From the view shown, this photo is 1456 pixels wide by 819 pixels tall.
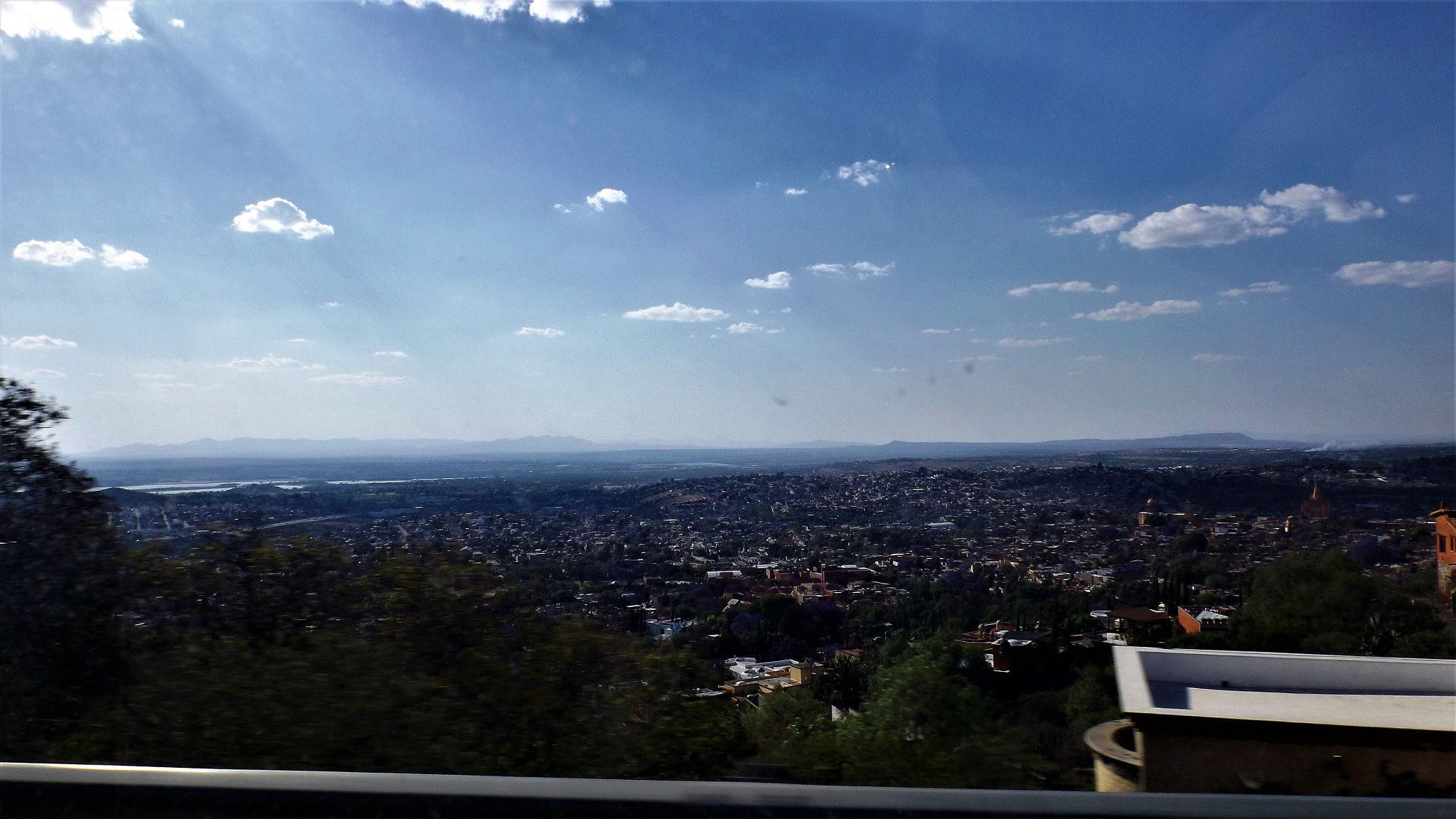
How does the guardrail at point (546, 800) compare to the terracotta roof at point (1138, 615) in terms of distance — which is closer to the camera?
the guardrail at point (546, 800)

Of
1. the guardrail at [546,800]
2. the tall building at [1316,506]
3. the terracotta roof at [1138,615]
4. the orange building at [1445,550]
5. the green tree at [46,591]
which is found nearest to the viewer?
the guardrail at [546,800]

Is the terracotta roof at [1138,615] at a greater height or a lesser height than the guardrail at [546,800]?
lesser

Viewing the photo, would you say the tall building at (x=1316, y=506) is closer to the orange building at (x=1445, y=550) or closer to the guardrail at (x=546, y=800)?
the orange building at (x=1445, y=550)

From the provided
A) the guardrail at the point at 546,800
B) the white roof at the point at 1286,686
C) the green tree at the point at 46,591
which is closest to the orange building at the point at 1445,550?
the white roof at the point at 1286,686

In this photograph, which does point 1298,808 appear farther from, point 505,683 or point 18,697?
point 18,697

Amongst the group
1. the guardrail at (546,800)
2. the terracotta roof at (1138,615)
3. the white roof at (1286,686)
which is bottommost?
the white roof at (1286,686)

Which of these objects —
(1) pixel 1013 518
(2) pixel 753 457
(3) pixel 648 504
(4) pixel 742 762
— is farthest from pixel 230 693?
(2) pixel 753 457

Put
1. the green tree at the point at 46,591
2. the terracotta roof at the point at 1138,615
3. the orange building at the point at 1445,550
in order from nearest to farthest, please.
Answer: the green tree at the point at 46,591 < the orange building at the point at 1445,550 < the terracotta roof at the point at 1138,615

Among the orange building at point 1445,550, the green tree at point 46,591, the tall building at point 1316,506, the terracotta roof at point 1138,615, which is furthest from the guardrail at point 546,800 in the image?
the tall building at point 1316,506
